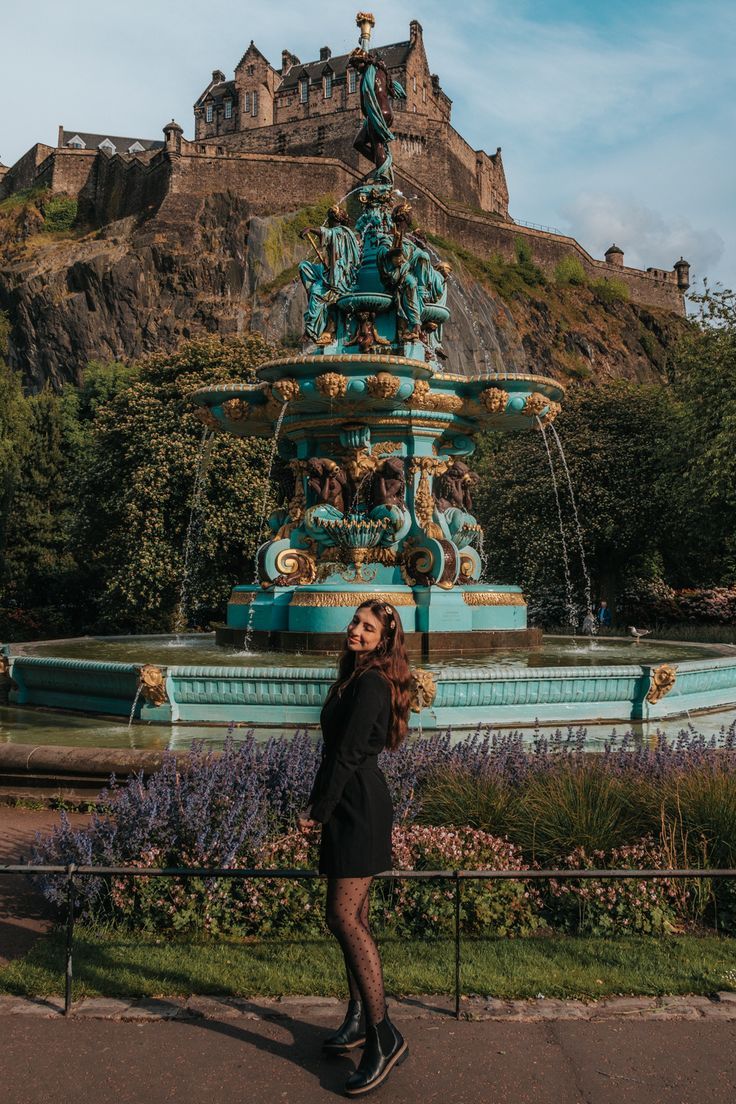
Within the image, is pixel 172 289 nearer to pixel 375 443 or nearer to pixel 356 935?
pixel 375 443

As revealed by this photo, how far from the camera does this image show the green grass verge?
4820 millimetres

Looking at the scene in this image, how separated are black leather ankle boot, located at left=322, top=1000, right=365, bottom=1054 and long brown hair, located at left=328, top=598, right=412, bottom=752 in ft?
3.61

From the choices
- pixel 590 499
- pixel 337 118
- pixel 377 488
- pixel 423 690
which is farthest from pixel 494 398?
pixel 337 118

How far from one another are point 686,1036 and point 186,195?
84511 millimetres

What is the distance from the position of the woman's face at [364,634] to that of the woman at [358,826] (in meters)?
0.05

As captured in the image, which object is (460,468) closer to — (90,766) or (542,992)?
(90,766)

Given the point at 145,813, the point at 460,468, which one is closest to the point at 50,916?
the point at 145,813

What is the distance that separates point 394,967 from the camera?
508cm

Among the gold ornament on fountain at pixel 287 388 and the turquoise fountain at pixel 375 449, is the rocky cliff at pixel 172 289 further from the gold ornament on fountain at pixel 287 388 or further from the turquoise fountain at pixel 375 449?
the gold ornament on fountain at pixel 287 388

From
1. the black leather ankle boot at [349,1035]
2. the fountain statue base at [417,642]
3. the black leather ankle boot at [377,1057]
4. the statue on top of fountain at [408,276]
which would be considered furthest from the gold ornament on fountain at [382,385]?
the black leather ankle boot at [377,1057]

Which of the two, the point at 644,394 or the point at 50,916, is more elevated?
the point at 644,394

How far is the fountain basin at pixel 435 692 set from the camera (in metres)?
9.70

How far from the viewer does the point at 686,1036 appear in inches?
173

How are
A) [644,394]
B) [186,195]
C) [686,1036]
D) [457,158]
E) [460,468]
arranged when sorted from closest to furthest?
[686,1036], [460,468], [644,394], [186,195], [457,158]
